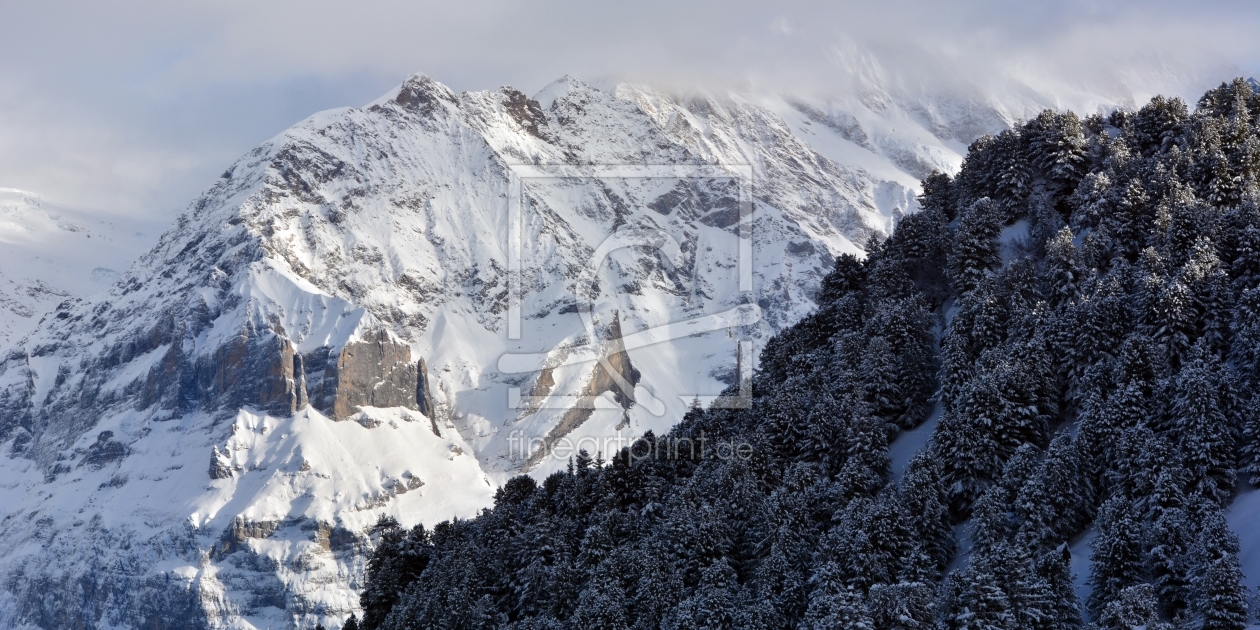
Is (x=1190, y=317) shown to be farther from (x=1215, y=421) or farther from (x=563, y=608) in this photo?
(x=563, y=608)

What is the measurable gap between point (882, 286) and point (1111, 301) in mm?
25425

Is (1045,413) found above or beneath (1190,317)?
beneath

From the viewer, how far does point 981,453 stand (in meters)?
78.1

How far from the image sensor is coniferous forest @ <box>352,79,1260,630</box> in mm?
63719

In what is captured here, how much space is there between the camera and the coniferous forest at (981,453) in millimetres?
63719

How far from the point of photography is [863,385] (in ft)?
299

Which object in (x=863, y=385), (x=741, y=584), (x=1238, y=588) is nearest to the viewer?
(x=1238, y=588)

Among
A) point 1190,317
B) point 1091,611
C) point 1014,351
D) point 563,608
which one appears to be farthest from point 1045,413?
point 563,608

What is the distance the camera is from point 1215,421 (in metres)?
Answer: 69.7

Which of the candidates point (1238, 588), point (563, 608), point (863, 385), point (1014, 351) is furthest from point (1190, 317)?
point (563, 608)

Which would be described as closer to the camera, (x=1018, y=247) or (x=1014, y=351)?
(x=1014, y=351)

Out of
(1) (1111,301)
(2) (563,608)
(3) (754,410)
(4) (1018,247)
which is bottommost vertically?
(2) (563,608)

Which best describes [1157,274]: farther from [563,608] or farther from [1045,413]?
[563,608]

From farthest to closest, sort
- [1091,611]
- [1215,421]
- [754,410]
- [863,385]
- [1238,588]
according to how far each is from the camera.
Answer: [754,410] < [863,385] < [1215,421] < [1091,611] < [1238,588]
